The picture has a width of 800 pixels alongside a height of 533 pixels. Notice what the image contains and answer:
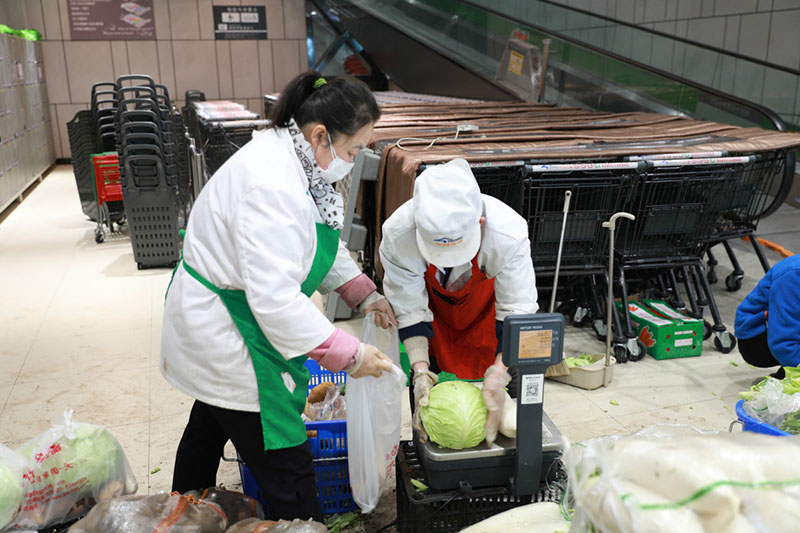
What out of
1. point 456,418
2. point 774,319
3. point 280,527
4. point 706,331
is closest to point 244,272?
point 280,527

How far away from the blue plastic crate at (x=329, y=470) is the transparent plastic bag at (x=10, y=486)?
28.2 inches

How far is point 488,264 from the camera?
95.8 inches

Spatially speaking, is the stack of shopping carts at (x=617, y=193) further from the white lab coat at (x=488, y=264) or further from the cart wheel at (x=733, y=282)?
the white lab coat at (x=488, y=264)

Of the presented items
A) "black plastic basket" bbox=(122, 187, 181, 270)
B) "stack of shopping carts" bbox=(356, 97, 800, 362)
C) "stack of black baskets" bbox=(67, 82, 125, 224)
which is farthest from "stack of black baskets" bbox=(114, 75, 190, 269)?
"stack of shopping carts" bbox=(356, 97, 800, 362)

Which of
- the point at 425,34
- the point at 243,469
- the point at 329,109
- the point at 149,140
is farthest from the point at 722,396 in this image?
the point at 425,34

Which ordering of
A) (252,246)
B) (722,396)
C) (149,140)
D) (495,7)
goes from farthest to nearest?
(495,7), (149,140), (722,396), (252,246)

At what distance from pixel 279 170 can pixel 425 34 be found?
10.6 m

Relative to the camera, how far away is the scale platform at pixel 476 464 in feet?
6.47

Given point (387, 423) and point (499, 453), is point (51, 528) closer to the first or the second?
point (387, 423)

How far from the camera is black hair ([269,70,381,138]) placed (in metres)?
1.85

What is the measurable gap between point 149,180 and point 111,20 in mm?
9602

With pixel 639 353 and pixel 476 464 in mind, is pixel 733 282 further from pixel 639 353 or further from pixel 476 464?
pixel 476 464

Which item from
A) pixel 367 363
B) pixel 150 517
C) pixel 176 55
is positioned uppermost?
pixel 176 55

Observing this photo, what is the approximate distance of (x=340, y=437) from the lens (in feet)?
8.02
